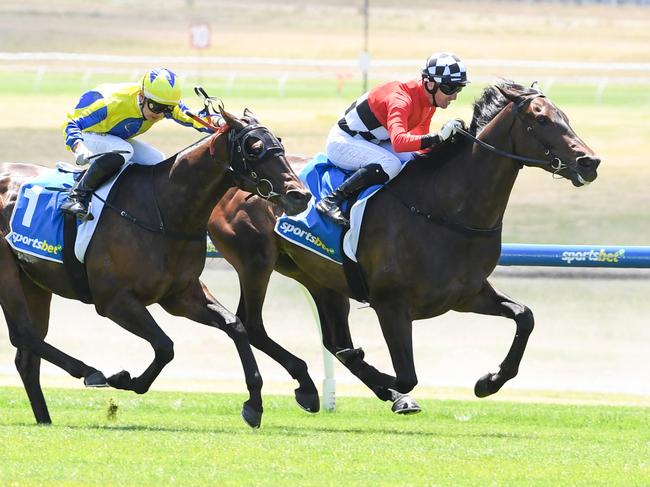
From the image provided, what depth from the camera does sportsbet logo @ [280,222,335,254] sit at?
9047 mm

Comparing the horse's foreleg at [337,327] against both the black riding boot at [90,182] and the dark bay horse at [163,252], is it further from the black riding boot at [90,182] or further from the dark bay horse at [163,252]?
the black riding boot at [90,182]

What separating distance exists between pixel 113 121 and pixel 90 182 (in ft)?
1.31

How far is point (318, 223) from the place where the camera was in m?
9.05

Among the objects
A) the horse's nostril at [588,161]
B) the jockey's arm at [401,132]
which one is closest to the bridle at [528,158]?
the horse's nostril at [588,161]

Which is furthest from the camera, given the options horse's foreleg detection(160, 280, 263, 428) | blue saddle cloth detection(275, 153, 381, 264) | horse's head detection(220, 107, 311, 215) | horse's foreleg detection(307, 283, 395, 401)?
horse's foreleg detection(307, 283, 395, 401)

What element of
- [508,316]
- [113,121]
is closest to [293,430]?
[508,316]

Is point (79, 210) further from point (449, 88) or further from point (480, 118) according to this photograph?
point (480, 118)

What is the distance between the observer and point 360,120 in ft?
29.9

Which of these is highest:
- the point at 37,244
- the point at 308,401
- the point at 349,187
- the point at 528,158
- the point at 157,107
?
the point at 157,107

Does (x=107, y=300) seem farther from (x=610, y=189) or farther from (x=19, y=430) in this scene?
(x=610, y=189)

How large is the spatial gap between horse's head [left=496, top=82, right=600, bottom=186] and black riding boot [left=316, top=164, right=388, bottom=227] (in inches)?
31.5

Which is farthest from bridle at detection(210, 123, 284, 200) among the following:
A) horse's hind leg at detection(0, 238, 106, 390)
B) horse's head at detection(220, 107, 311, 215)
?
horse's hind leg at detection(0, 238, 106, 390)

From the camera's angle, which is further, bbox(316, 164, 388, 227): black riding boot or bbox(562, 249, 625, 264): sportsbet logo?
bbox(562, 249, 625, 264): sportsbet logo

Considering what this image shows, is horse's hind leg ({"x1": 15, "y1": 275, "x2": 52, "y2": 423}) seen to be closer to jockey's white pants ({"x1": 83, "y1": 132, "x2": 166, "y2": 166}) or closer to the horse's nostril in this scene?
jockey's white pants ({"x1": 83, "y1": 132, "x2": 166, "y2": 166})
